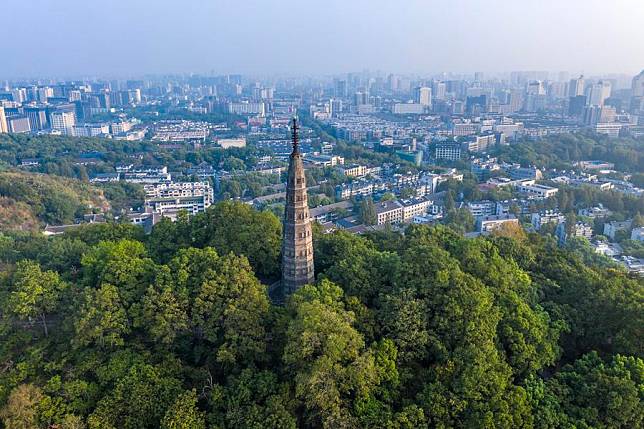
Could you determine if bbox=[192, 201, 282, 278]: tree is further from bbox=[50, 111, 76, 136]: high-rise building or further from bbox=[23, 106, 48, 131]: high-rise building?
bbox=[23, 106, 48, 131]: high-rise building

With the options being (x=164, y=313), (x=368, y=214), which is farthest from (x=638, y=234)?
(x=164, y=313)

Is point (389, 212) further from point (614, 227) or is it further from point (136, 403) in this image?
point (136, 403)

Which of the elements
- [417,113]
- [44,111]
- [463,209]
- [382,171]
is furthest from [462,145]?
[44,111]

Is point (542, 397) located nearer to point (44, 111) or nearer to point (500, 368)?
point (500, 368)

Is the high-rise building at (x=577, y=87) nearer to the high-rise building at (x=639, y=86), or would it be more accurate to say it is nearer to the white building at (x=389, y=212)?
the high-rise building at (x=639, y=86)

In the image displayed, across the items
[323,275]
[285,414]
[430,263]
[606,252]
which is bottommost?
[606,252]

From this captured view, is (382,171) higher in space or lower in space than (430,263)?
lower
